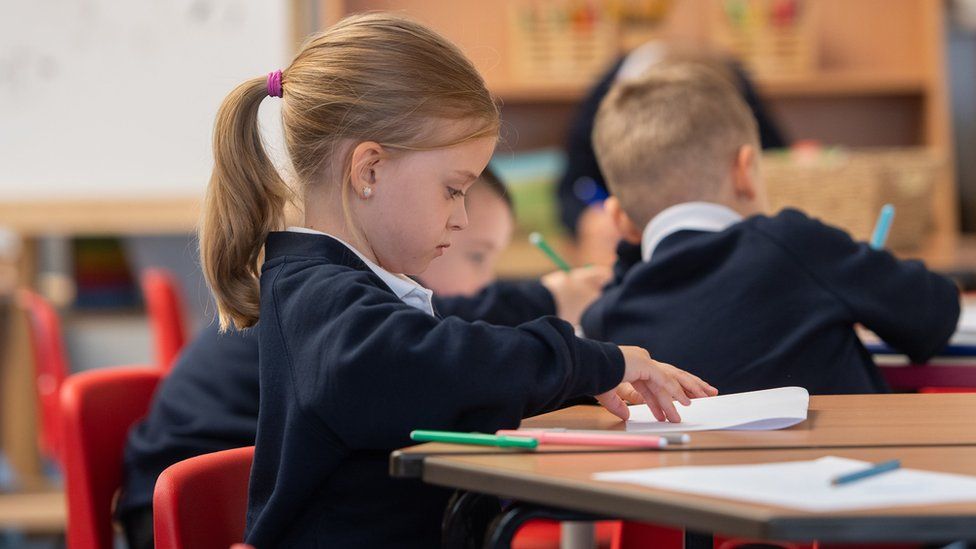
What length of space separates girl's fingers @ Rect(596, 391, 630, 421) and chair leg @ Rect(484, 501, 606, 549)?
20 centimetres

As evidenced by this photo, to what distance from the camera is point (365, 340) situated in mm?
973

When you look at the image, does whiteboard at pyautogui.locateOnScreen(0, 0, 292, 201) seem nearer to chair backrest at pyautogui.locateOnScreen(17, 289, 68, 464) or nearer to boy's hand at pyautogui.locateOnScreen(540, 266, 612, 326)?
chair backrest at pyautogui.locateOnScreen(17, 289, 68, 464)

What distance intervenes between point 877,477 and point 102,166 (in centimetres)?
318

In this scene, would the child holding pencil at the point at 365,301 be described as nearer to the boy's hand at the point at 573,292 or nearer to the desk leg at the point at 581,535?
the desk leg at the point at 581,535

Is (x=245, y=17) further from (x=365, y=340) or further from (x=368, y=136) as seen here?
(x=365, y=340)

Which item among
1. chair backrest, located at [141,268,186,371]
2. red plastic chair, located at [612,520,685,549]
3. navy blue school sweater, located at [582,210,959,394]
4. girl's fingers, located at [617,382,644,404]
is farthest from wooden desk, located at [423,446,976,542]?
chair backrest, located at [141,268,186,371]

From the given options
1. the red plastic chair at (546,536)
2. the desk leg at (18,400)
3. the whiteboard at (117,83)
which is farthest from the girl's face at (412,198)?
the desk leg at (18,400)

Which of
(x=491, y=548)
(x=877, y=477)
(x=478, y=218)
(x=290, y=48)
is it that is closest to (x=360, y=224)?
(x=491, y=548)

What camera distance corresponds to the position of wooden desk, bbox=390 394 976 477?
91 centimetres

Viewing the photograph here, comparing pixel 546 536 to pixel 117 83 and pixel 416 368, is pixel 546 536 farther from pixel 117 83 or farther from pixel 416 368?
pixel 117 83

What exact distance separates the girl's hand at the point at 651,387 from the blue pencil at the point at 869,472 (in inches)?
9.8

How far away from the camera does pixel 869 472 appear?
2.57 ft

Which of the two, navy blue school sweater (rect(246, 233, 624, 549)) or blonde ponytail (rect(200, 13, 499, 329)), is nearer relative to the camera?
navy blue school sweater (rect(246, 233, 624, 549))

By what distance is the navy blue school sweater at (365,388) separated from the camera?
0.97m
